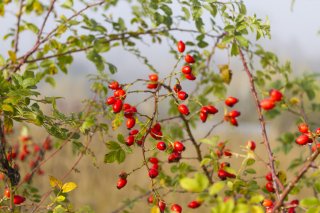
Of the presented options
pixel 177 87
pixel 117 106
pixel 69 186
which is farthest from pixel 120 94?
pixel 69 186

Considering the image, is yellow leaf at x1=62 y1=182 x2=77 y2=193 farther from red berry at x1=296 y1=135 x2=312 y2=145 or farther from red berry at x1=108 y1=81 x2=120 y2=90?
red berry at x1=296 y1=135 x2=312 y2=145

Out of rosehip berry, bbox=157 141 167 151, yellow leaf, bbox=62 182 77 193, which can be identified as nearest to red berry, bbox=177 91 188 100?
rosehip berry, bbox=157 141 167 151

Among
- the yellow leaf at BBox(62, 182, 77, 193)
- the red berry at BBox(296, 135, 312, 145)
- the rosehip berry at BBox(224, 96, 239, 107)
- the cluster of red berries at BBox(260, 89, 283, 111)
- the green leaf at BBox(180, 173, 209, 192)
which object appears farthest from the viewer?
the rosehip berry at BBox(224, 96, 239, 107)

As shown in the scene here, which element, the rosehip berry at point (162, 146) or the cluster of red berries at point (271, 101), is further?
the rosehip berry at point (162, 146)

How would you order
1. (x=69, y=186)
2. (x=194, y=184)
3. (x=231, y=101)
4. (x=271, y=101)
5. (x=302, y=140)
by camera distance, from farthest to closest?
(x=231, y=101) < (x=69, y=186) < (x=302, y=140) < (x=271, y=101) < (x=194, y=184)

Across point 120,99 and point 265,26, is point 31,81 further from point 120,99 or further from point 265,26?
Answer: point 265,26

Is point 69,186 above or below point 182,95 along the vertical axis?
below

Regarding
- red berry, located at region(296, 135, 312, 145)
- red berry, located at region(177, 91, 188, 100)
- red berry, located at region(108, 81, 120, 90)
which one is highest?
red berry, located at region(108, 81, 120, 90)

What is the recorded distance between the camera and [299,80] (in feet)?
10.3

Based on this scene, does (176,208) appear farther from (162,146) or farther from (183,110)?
(183,110)

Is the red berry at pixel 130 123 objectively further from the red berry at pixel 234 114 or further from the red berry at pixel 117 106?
the red berry at pixel 234 114

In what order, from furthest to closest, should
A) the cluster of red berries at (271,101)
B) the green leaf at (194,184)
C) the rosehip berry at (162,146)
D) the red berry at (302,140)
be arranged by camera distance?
the rosehip berry at (162,146)
the red berry at (302,140)
the cluster of red berries at (271,101)
the green leaf at (194,184)

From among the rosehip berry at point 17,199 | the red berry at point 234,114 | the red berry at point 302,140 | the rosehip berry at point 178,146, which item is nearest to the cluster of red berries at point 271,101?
the red berry at point 302,140

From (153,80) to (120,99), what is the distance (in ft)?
0.65
